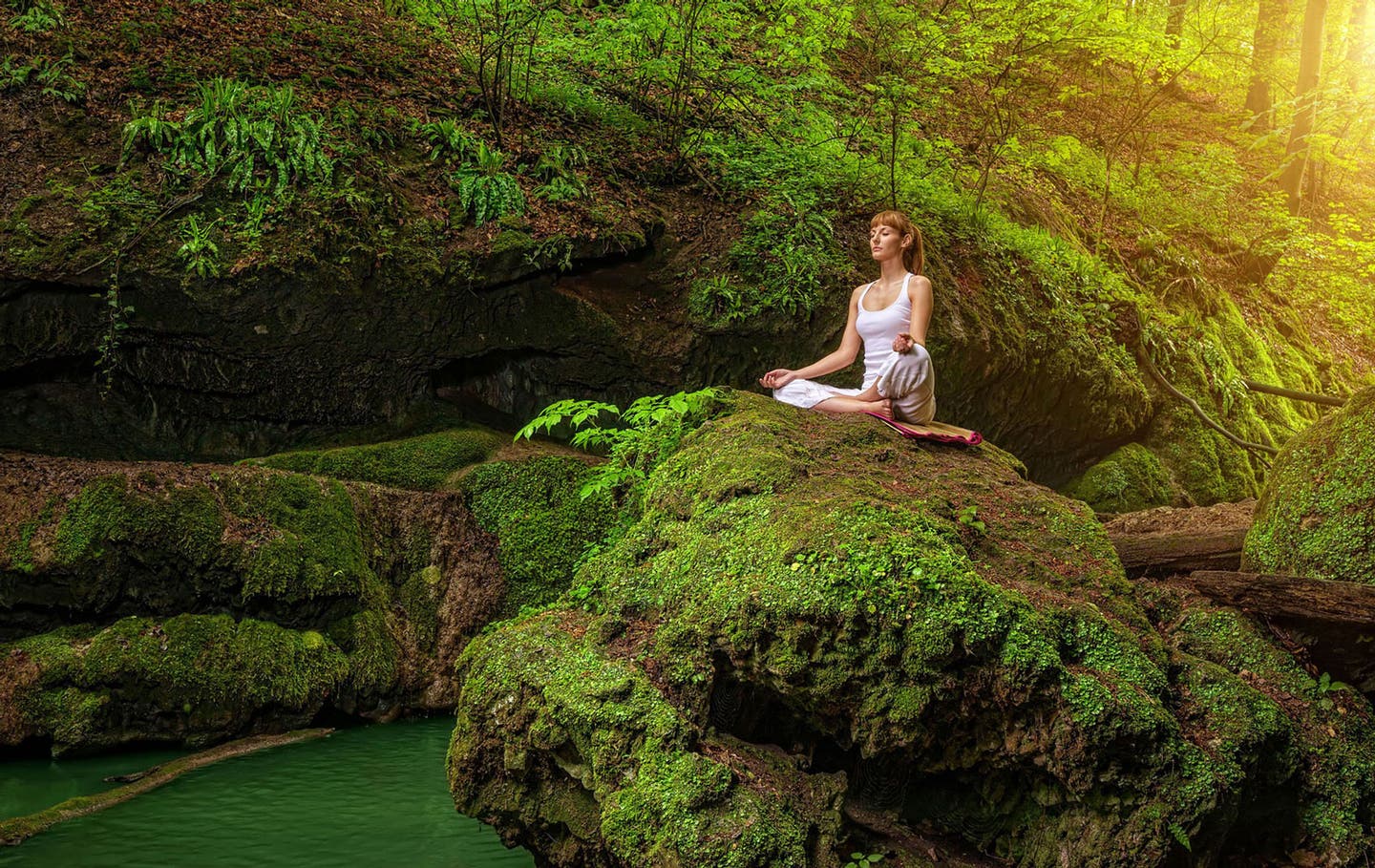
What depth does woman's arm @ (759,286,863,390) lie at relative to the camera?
20.5 ft

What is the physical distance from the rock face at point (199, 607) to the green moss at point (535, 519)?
74 centimetres

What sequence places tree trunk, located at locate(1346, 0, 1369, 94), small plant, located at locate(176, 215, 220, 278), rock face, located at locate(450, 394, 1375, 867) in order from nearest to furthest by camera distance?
1. rock face, located at locate(450, 394, 1375, 867)
2. small plant, located at locate(176, 215, 220, 278)
3. tree trunk, located at locate(1346, 0, 1369, 94)

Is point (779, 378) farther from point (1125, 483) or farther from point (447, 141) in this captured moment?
point (1125, 483)

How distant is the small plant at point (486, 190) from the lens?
8.54 m

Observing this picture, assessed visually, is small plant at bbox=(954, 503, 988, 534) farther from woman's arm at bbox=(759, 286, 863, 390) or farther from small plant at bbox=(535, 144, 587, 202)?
small plant at bbox=(535, 144, 587, 202)

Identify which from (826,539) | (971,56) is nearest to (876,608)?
(826,539)

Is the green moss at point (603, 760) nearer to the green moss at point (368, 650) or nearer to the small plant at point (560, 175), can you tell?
the green moss at point (368, 650)

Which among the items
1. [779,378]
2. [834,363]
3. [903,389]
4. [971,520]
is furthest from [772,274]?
[971,520]

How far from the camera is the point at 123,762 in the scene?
18.9 feet

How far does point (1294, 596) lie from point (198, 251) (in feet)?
27.1

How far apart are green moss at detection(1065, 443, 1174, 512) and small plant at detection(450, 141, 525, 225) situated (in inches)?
290

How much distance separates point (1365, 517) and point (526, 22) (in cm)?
852

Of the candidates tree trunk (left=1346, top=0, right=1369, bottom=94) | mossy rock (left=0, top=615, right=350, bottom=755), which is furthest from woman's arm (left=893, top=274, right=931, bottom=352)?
tree trunk (left=1346, top=0, right=1369, bottom=94)

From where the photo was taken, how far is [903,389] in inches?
230
